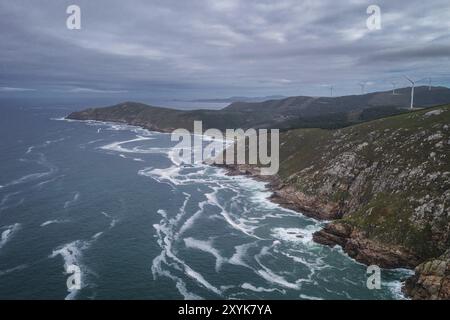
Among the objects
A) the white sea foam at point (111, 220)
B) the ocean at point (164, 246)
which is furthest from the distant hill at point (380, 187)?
the white sea foam at point (111, 220)

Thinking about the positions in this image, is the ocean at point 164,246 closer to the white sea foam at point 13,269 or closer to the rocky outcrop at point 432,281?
the white sea foam at point 13,269

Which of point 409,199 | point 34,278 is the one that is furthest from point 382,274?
point 34,278

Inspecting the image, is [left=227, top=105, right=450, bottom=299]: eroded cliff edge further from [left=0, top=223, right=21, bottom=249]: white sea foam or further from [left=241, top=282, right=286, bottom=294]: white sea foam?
[left=0, top=223, right=21, bottom=249]: white sea foam

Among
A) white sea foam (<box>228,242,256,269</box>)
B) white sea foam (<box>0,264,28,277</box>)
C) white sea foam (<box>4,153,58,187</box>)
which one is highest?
white sea foam (<box>4,153,58,187</box>)

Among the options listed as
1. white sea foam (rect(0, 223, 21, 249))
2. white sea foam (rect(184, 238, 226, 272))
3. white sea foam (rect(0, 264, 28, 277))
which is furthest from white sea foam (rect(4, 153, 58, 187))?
white sea foam (rect(184, 238, 226, 272))

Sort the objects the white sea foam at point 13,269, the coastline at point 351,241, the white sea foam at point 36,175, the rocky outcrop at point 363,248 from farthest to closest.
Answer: the white sea foam at point 36,175 < the rocky outcrop at point 363,248 < the white sea foam at point 13,269 < the coastline at point 351,241

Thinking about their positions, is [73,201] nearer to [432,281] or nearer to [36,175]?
[36,175]
